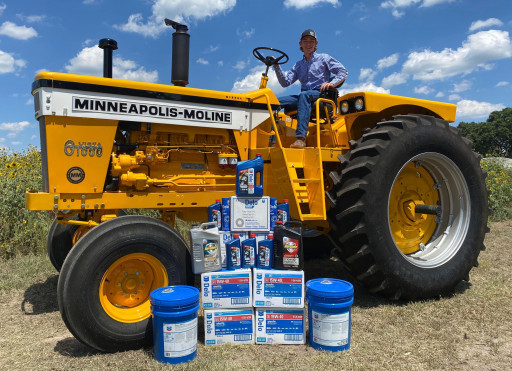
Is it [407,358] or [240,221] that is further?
[240,221]

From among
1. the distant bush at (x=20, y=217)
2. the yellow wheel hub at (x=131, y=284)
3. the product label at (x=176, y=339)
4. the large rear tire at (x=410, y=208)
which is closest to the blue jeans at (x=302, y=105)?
the large rear tire at (x=410, y=208)

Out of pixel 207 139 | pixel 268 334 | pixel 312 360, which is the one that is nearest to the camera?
pixel 312 360

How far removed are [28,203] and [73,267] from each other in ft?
2.89

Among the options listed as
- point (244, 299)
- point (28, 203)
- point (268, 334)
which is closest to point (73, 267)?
point (28, 203)

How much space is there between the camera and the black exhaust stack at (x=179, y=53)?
432 centimetres

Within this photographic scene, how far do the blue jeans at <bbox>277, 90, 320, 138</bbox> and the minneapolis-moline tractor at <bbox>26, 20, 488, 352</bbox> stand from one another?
0.62 feet

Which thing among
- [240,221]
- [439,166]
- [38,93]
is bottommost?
[240,221]

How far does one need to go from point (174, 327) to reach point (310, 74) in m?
3.60

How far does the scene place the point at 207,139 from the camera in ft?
14.8

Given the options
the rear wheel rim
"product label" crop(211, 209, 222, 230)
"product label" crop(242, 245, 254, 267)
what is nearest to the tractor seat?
the rear wheel rim

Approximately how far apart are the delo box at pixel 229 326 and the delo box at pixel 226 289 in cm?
5

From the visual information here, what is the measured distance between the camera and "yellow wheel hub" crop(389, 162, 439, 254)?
4797 mm

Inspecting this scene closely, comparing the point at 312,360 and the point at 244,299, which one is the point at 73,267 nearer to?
the point at 244,299

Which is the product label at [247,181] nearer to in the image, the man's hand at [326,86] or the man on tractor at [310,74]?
the man on tractor at [310,74]
